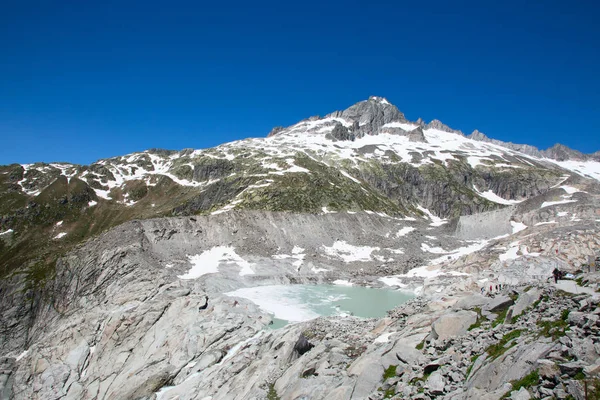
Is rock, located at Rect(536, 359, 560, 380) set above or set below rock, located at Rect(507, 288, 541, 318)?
below

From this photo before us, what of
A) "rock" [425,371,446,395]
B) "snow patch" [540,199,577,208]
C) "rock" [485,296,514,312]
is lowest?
"rock" [425,371,446,395]

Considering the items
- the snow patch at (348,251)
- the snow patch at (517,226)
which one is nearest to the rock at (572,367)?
the snow patch at (348,251)

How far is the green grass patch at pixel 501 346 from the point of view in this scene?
39.8 feet

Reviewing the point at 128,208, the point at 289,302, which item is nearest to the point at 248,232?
the point at 289,302

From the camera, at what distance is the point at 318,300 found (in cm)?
5222

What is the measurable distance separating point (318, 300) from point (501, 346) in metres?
40.8

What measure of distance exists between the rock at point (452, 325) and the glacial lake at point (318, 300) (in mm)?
23058

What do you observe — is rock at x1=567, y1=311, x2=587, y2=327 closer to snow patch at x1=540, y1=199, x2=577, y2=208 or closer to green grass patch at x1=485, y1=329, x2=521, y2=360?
green grass patch at x1=485, y1=329, x2=521, y2=360

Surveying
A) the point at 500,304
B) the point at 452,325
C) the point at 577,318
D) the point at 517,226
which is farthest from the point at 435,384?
Result: the point at 517,226

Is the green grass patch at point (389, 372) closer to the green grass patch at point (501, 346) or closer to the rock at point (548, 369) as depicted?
the green grass patch at point (501, 346)

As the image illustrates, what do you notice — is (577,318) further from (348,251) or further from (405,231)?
(405,231)

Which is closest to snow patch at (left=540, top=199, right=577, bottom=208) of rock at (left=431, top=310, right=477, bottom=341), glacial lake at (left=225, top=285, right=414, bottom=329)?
glacial lake at (left=225, top=285, right=414, bottom=329)

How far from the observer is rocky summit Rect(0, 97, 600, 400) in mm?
13985

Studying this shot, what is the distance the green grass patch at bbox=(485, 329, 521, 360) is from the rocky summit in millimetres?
81
